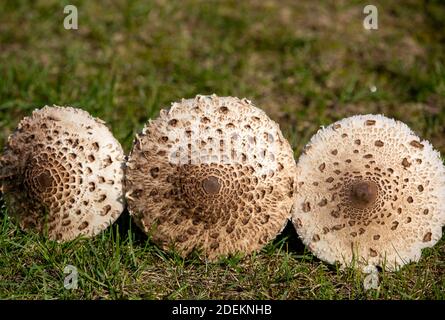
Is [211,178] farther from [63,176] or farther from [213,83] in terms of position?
[213,83]

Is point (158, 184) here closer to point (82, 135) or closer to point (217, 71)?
point (82, 135)

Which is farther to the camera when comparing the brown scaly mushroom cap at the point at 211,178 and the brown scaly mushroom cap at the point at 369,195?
the brown scaly mushroom cap at the point at 369,195

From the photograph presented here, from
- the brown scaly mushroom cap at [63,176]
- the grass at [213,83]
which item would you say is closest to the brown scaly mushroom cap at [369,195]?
the grass at [213,83]

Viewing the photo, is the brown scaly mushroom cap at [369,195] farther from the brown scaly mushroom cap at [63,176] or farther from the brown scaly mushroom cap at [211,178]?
the brown scaly mushroom cap at [63,176]

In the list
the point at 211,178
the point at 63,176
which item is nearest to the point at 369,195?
the point at 211,178

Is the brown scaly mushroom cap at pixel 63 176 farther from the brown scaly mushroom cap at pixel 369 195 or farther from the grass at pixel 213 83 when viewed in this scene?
the brown scaly mushroom cap at pixel 369 195
